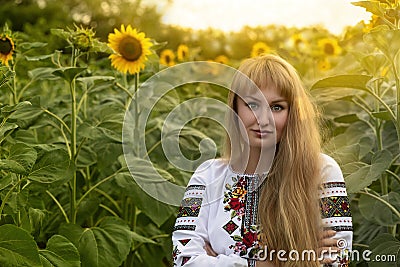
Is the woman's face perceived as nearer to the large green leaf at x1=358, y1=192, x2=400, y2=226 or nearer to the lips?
the lips

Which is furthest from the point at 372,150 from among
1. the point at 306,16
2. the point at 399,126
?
the point at 306,16

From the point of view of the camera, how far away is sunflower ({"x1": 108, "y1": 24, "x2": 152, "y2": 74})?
2.80 meters

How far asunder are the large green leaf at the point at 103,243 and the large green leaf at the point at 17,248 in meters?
0.39

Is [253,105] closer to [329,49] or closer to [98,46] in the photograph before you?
[98,46]

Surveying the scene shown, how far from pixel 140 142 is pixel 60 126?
331 millimetres

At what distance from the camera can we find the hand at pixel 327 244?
188 centimetres

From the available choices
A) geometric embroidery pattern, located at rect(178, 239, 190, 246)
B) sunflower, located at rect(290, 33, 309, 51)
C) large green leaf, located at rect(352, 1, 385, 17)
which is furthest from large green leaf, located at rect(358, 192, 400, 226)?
sunflower, located at rect(290, 33, 309, 51)

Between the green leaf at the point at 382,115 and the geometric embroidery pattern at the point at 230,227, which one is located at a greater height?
the green leaf at the point at 382,115

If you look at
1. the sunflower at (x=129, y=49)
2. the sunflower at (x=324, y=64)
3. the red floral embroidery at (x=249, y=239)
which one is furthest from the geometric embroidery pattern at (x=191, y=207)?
the sunflower at (x=324, y=64)

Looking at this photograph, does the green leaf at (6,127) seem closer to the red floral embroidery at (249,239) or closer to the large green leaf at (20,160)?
the large green leaf at (20,160)

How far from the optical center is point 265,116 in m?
1.95

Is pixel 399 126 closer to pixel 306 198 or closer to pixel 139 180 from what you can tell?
pixel 306 198

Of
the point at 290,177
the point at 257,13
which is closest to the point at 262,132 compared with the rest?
the point at 290,177

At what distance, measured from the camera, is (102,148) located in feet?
8.89
